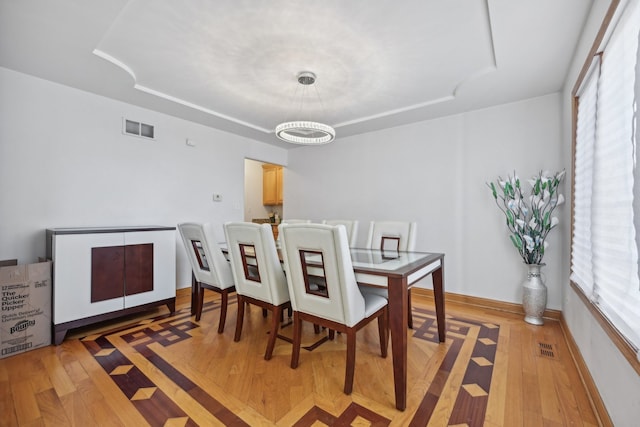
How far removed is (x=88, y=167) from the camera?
2.96 meters

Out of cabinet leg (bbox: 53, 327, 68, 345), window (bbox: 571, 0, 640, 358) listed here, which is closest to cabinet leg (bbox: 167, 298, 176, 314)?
cabinet leg (bbox: 53, 327, 68, 345)

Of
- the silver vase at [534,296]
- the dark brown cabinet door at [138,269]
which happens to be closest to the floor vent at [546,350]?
the silver vase at [534,296]

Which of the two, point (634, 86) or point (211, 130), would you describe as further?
point (211, 130)

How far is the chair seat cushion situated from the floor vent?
136 cm

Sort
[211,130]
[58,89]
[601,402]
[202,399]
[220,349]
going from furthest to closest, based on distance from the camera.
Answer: [211,130] → [58,89] → [220,349] → [202,399] → [601,402]

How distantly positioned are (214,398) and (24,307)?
1.87 m

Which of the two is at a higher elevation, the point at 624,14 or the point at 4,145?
the point at 624,14

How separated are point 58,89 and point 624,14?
431 cm

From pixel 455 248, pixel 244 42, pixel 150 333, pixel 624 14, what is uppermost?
pixel 244 42

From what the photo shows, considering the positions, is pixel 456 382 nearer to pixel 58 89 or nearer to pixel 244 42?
pixel 244 42

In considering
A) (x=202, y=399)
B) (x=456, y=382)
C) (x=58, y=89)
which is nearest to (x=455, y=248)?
(x=456, y=382)

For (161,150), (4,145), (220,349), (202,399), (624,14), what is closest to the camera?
(624,14)

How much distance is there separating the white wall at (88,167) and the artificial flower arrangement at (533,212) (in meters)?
3.82

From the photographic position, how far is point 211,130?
4.12 m
